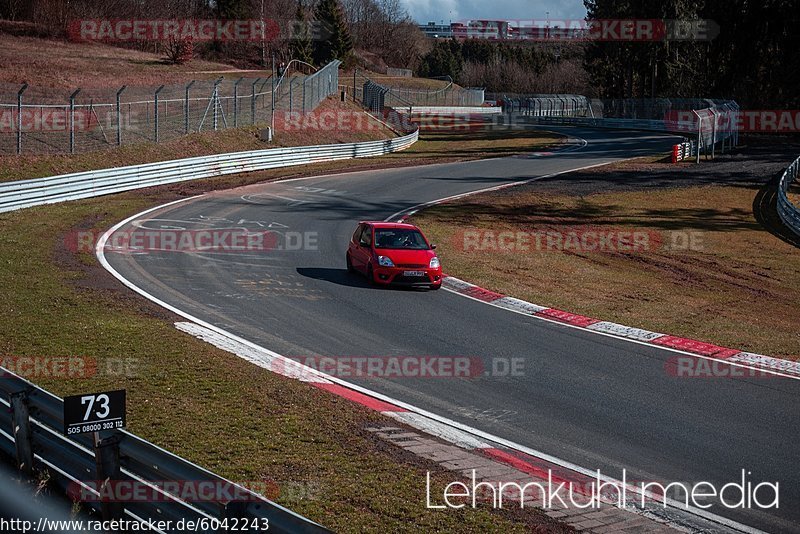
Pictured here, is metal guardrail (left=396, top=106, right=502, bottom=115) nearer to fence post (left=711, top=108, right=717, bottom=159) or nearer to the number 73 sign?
fence post (left=711, top=108, right=717, bottom=159)

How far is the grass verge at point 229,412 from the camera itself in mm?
7879

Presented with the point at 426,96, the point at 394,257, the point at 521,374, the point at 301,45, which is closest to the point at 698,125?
the point at 394,257

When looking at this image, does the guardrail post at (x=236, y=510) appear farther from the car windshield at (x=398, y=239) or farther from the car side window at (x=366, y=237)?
the car side window at (x=366, y=237)

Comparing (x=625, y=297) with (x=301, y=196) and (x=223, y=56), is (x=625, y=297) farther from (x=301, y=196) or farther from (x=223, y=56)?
(x=223, y=56)

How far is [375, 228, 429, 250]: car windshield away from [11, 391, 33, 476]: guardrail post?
13010mm

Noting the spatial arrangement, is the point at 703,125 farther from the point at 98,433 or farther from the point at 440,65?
the point at 440,65

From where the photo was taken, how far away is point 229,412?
407 inches

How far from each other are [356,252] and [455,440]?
34.6 feet

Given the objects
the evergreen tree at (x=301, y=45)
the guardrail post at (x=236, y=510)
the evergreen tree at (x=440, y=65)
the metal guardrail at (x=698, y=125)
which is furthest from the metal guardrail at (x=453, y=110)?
the guardrail post at (x=236, y=510)

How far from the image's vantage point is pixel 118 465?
618 centimetres

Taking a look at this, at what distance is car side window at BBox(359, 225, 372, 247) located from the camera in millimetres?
20016

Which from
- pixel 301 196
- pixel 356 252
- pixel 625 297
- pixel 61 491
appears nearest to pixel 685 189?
pixel 301 196

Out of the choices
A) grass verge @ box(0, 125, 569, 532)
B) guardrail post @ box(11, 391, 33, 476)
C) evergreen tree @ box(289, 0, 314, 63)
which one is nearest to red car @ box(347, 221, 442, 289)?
grass verge @ box(0, 125, 569, 532)

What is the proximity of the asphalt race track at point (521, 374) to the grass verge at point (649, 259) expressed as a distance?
2.65m
